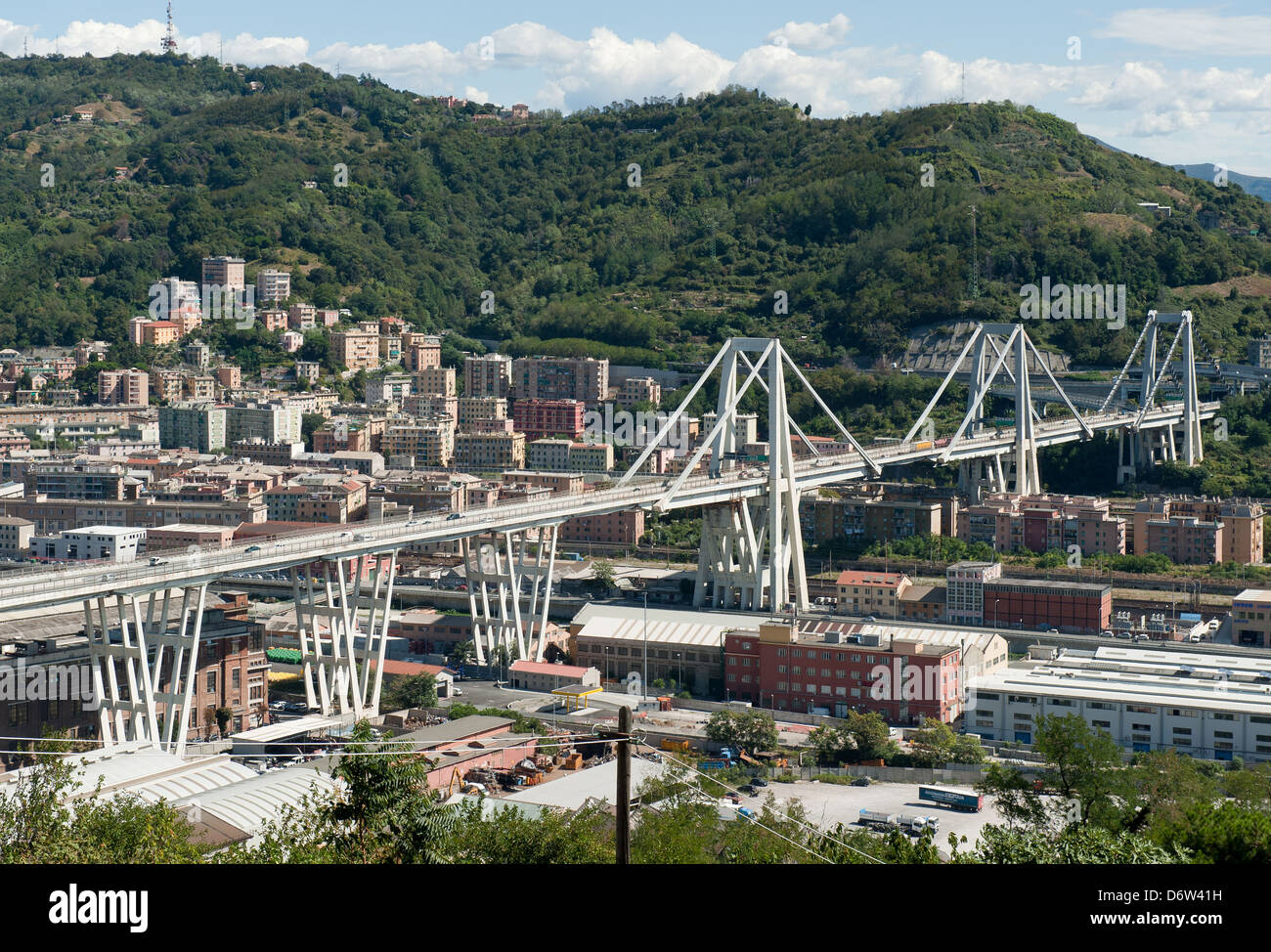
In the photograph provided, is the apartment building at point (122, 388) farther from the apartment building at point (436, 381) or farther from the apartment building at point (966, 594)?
the apartment building at point (966, 594)

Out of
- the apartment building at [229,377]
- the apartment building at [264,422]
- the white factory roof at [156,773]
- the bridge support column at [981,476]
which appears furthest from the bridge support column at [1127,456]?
the white factory roof at [156,773]

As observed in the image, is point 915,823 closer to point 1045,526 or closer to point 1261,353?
point 1045,526

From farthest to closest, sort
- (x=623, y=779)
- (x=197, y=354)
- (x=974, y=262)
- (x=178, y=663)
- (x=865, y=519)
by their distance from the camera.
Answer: (x=197, y=354)
(x=974, y=262)
(x=865, y=519)
(x=178, y=663)
(x=623, y=779)

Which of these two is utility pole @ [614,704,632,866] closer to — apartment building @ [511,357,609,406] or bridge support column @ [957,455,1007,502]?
bridge support column @ [957,455,1007,502]

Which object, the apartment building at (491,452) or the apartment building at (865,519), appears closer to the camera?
the apartment building at (865,519)

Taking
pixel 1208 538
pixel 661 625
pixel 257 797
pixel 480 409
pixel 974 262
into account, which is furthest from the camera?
pixel 480 409

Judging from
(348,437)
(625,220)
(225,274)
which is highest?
(625,220)

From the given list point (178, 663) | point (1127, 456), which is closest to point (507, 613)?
point (178, 663)
